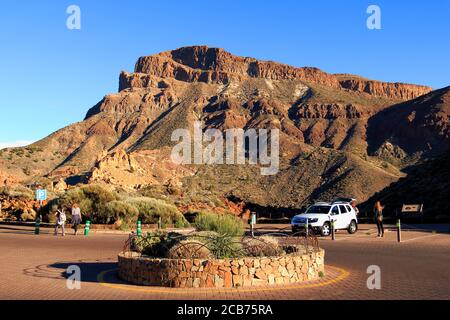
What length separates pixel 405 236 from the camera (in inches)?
1013

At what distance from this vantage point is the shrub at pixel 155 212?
119 ft

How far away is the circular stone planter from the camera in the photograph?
1089cm

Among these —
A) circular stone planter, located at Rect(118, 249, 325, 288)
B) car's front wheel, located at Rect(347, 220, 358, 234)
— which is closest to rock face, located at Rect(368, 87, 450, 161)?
car's front wheel, located at Rect(347, 220, 358, 234)

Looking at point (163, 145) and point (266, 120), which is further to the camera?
point (266, 120)

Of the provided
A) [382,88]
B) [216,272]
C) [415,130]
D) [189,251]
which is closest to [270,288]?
[216,272]

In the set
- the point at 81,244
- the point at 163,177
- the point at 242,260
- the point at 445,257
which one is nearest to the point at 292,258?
the point at 242,260

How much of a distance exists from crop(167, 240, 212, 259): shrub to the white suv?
13698mm

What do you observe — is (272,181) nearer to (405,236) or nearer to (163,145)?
(163,145)

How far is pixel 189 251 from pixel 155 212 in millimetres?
25587

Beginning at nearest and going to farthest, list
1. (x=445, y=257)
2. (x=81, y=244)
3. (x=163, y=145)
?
(x=445, y=257)
(x=81, y=244)
(x=163, y=145)

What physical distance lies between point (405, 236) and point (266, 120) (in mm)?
94512

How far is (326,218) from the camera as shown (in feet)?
85.1

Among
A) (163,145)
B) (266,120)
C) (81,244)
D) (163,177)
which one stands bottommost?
(81,244)

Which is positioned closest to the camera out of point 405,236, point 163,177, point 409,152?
point 405,236
